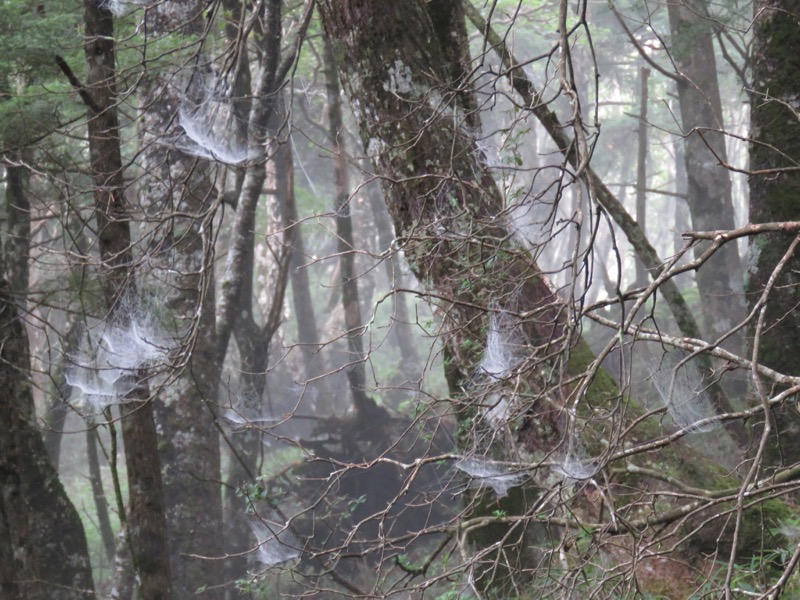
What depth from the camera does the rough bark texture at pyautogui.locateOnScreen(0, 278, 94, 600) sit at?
17.6ft

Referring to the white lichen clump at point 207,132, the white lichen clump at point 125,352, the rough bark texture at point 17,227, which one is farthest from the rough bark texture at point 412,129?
the rough bark texture at point 17,227

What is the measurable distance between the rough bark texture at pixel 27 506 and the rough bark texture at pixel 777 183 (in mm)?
4942

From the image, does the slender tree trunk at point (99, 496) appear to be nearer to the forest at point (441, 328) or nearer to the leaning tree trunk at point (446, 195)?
the forest at point (441, 328)

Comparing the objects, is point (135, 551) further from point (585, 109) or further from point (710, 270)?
point (585, 109)

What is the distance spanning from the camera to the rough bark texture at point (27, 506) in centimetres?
537

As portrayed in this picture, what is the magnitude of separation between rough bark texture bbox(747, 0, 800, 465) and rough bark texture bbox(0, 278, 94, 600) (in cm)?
494

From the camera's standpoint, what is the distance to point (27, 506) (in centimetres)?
630

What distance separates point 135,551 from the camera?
540 cm

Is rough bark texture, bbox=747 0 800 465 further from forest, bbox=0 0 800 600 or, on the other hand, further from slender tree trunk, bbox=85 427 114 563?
slender tree trunk, bbox=85 427 114 563

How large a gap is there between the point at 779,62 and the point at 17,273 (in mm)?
8433

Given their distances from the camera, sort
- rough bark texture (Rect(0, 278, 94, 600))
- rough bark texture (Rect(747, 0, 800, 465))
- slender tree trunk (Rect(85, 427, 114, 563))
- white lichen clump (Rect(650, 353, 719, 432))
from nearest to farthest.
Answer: white lichen clump (Rect(650, 353, 719, 432)), rough bark texture (Rect(0, 278, 94, 600)), rough bark texture (Rect(747, 0, 800, 465)), slender tree trunk (Rect(85, 427, 114, 563))

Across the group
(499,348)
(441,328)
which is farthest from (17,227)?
(499,348)

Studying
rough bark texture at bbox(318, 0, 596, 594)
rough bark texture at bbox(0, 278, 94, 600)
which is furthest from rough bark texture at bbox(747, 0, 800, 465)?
rough bark texture at bbox(0, 278, 94, 600)

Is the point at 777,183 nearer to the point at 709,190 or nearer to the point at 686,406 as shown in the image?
the point at 686,406
